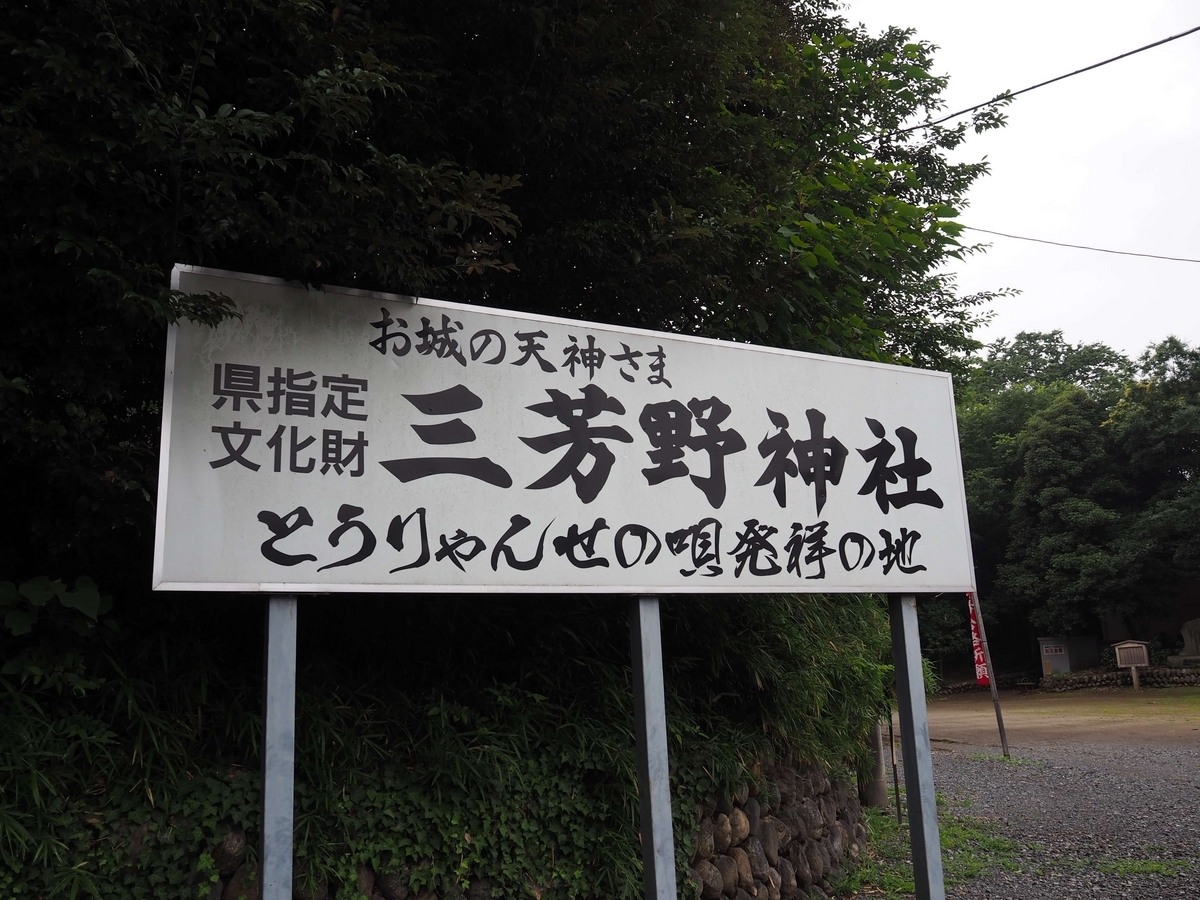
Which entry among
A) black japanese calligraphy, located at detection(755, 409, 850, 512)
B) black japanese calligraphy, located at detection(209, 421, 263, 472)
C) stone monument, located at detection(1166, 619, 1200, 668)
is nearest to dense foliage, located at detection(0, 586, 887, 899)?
black japanese calligraphy, located at detection(209, 421, 263, 472)

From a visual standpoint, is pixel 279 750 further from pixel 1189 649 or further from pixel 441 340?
pixel 1189 649

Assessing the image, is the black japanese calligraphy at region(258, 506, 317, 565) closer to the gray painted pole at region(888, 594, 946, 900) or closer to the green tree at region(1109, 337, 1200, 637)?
the gray painted pole at region(888, 594, 946, 900)

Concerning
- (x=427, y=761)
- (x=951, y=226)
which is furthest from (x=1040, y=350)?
(x=427, y=761)

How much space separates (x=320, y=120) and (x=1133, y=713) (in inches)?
766

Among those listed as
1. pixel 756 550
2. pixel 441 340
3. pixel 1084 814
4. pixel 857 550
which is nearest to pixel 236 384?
pixel 441 340

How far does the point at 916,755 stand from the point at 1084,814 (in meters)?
5.21

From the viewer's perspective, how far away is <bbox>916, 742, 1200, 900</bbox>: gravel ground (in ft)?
18.6

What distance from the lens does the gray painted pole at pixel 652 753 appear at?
3.42m

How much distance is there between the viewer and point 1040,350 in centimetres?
4103

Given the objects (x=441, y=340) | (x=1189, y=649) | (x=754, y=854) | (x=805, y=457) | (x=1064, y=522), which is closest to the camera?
(x=441, y=340)

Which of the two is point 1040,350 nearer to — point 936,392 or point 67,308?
point 936,392

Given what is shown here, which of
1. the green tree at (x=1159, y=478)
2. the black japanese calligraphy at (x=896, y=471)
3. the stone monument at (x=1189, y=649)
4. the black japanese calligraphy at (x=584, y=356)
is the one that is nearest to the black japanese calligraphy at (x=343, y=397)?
the black japanese calligraphy at (x=584, y=356)

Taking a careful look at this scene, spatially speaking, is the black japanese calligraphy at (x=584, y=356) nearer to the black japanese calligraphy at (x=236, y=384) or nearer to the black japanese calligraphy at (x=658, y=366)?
the black japanese calligraphy at (x=658, y=366)

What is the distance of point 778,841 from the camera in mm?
5035
